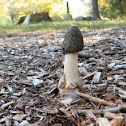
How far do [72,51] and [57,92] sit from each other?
0.52m

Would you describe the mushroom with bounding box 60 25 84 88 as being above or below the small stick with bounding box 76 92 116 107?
above

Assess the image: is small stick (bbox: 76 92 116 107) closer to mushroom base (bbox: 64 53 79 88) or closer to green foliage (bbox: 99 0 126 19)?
mushroom base (bbox: 64 53 79 88)

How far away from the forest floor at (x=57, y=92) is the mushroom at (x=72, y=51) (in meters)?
0.17

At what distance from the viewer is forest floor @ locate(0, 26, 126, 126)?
2.11 m

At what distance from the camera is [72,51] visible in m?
2.53

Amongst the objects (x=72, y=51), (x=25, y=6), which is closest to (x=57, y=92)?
(x=72, y=51)

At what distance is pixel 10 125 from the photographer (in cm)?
212

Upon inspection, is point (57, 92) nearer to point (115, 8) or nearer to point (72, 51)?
point (72, 51)

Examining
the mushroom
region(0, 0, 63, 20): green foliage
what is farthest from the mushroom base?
region(0, 0, 63, 20): green foliage

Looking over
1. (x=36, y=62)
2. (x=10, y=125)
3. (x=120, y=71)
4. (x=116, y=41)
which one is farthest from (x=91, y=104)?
(x=116, y=41)

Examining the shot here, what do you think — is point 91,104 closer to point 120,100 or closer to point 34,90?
point 120,100

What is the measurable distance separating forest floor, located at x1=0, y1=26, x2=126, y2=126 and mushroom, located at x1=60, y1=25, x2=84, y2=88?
0.54 feet

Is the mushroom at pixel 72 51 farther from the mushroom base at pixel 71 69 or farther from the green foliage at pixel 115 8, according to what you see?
the green foliage at pixel 115 8

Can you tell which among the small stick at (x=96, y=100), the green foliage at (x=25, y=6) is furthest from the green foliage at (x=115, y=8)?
the small stick at (x=96, y=100)
